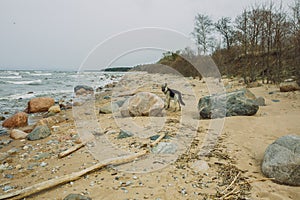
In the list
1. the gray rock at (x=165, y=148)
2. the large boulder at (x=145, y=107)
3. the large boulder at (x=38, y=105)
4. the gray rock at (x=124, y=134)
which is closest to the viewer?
the gray rock at (x=165, y=148)

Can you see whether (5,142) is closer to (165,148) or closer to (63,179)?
(63,179)

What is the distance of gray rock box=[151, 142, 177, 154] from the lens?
4.03 m

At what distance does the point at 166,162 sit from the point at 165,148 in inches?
19.5

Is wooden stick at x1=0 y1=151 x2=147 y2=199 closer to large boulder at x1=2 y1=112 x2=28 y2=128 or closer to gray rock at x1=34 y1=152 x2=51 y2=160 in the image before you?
gray rock at x1=34 y1=152 x2=51 y2=160

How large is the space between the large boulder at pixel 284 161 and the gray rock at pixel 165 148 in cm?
162

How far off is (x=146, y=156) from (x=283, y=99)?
7.96 m

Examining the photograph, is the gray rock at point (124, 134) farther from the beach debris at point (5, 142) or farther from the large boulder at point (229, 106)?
the beach debris at point (5, 142)

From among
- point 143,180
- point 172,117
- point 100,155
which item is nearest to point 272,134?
point 172,117

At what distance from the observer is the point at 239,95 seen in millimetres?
6547

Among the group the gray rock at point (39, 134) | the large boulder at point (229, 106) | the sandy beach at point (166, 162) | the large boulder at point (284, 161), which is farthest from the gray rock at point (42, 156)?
the large boulder at point (229, 106)

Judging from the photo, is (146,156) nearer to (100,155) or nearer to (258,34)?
(100,155)

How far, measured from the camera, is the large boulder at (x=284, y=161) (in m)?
2.88

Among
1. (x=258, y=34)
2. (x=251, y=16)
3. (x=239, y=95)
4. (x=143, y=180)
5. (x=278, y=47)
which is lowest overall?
(x=143, y=180)

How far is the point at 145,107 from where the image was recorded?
21.9 ft
